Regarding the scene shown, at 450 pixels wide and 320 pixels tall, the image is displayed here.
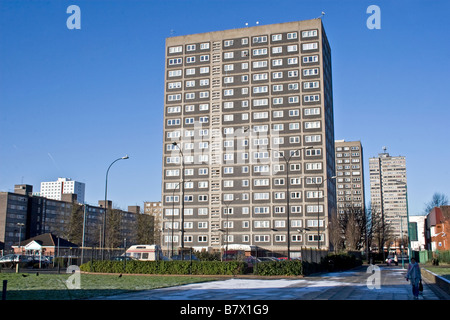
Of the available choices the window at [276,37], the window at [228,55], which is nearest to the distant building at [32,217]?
the window at [228,55]

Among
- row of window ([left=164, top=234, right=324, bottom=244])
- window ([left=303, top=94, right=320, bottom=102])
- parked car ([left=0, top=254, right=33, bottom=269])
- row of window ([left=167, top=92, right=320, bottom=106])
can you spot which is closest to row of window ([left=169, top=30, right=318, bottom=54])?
row of window ([left=167, top=92, right=320, bottom=106])

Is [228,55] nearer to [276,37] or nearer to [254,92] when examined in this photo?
[254,92]

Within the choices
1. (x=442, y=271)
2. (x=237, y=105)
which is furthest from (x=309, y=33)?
(x=442, y=271)

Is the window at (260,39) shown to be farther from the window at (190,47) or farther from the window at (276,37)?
the window at (190,47)

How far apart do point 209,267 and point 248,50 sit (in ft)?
227

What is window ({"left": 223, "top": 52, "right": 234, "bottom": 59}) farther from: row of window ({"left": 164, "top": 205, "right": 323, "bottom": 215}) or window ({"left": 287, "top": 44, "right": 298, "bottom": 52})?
row of window ({"left": 164, "top": 205, "right": 323, "bottom": 215})

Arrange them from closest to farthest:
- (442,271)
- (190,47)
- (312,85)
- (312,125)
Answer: (442,271), (312,125), (312,85), (190,47)

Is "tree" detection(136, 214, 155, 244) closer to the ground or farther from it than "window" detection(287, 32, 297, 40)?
closer to the ground

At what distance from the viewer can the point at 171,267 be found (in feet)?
130

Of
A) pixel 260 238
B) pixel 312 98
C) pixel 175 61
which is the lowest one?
pixel 260 238

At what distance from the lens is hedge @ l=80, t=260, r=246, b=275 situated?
1523 inches

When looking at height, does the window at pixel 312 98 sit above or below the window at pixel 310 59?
below

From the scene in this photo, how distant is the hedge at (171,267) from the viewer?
38.7 metres

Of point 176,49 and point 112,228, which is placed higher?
point 176,49
